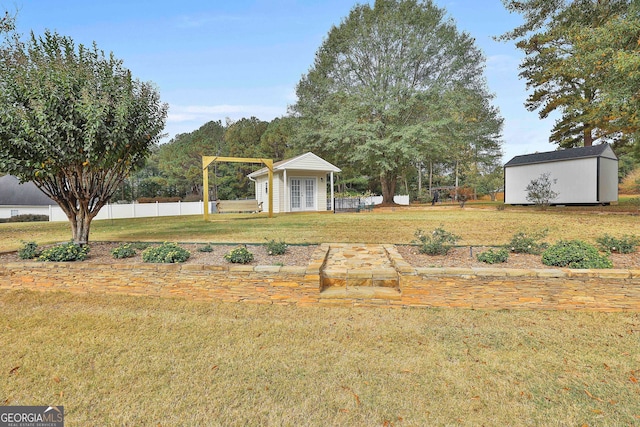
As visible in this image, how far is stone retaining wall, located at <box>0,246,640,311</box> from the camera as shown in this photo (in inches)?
144

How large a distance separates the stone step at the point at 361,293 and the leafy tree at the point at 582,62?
9.11 meters

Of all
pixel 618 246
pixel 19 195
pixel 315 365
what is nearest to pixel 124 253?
pixel 315 365

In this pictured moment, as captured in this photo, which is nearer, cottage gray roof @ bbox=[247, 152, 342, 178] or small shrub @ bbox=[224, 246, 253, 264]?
small shrub @ bbox=[224, 246, 253, 264]

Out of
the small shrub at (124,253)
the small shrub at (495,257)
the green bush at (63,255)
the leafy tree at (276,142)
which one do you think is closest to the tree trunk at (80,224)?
the green bush at (63,255)

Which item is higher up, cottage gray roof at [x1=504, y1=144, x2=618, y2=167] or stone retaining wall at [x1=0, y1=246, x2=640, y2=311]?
cottage gray roof at [x1=504, y1=144, x2=618, y2=167]

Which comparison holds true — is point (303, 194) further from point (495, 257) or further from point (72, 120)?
point (495, 257)

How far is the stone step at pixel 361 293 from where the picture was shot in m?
3.88

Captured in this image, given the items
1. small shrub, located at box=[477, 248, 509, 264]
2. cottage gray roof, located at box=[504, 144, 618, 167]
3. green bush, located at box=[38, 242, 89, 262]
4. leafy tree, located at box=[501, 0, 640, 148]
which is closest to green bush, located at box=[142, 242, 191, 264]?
green bush, located at box=[38, 242, 89, 262]

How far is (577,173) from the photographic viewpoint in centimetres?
1584

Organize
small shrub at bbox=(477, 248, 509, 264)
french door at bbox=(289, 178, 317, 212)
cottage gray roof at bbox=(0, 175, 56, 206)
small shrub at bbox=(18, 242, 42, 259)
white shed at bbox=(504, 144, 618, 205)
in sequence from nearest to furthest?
small shrub at bbox=(477, 248, 509, 264)
small shrub at bbox=(18, 242, 42, 259)
white shed at bbox=(504, 144, 618, 205)
french door at bbox=(289, 178, 317, 212)
cottage gray roof at bbox=(0, 175, 56, 206)

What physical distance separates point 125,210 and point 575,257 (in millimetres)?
20309

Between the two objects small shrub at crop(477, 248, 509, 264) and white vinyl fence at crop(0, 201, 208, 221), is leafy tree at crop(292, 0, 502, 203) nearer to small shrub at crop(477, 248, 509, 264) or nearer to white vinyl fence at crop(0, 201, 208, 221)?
white vinyl fence at crop(0, 201, 208, 221)

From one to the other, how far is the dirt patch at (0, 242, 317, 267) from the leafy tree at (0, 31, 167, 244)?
96 centimetres

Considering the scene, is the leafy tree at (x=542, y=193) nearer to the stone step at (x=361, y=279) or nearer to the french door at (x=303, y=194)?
the french door at (x=303, y=194)
